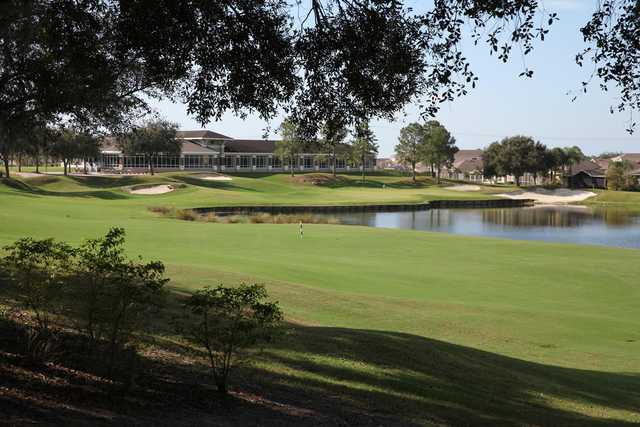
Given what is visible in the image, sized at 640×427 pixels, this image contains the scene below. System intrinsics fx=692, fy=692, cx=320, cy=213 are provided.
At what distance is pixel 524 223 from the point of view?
63.3 metres

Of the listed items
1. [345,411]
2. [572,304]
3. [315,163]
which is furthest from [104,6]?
[315,163]

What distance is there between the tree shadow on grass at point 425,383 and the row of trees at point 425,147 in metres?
118

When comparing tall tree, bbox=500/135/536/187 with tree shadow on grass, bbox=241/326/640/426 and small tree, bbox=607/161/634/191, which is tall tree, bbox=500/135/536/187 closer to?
small tree, bbox=607/161/634/191

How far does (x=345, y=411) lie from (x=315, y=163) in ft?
423

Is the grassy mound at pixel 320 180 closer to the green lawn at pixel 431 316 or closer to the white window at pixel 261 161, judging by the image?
the white window at pixel 261 161

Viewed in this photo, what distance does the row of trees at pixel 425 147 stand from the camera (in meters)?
132

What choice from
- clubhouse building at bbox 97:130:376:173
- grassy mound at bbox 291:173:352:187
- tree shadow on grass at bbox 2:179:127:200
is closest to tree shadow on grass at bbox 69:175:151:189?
tree shadow on grass at bbox 2:179:127:200

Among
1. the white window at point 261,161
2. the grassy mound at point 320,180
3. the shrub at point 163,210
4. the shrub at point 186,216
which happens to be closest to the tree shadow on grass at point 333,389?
the shrub at point 186,216

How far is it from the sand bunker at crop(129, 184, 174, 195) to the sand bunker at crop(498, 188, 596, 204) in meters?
51.9

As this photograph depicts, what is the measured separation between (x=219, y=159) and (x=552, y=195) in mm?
56964

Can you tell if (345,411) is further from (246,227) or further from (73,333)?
(246,227)

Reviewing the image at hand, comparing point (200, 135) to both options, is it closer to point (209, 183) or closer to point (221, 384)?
point (209, 183)

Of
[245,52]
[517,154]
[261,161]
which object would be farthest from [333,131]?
[517,154]

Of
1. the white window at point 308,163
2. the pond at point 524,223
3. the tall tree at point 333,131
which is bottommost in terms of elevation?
the pond at point 524,223
